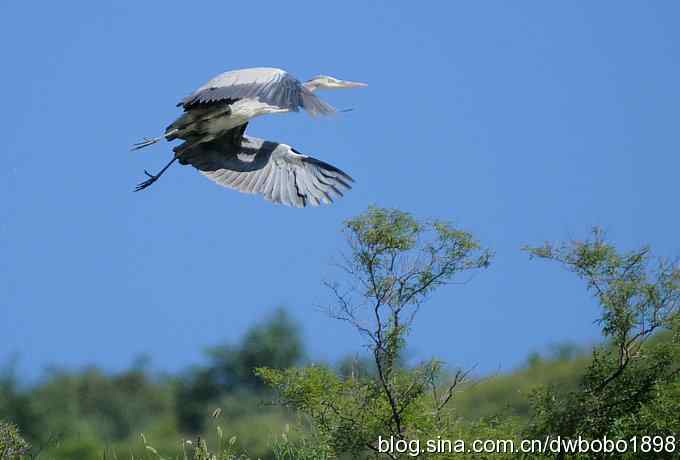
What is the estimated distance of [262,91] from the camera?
28.8 ft

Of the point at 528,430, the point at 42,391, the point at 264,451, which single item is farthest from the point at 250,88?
the point at 42,391

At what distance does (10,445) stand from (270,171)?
3261 mm

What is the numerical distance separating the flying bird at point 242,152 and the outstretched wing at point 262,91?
10mm

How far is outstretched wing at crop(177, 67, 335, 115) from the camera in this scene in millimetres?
8375

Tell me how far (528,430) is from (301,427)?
139cm

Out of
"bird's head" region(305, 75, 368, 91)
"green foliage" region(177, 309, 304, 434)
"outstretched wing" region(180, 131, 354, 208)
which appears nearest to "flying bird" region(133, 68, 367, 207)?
"outstretched wing" region(180, 131, 354, 208)

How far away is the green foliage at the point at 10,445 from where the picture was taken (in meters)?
7.68

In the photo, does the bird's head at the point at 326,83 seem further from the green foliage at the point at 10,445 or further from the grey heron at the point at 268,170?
the green foliage at the point at 10,445

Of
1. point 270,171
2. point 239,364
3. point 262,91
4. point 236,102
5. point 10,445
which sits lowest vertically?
point 10,445

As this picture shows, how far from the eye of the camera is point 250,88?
890 centimetres

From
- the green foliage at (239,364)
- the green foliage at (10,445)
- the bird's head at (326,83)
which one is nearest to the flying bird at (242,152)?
the bird's head at (326,83)

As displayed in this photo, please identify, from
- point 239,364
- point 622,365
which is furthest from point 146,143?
point 239,364

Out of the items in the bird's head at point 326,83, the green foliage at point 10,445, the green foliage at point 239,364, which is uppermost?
the green foliage at point 239,364

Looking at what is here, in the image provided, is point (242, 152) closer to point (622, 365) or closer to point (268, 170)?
point (268, 170)
